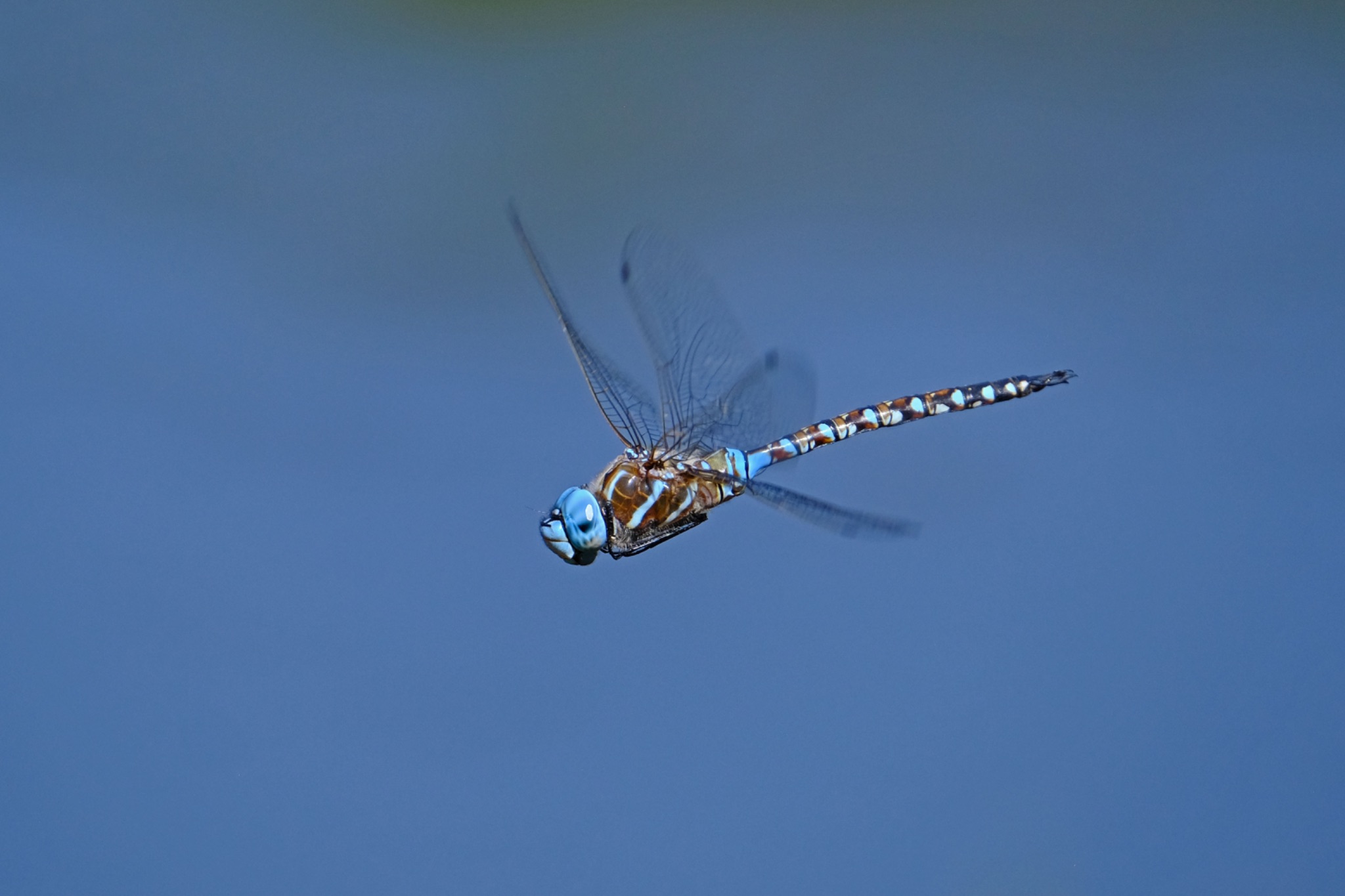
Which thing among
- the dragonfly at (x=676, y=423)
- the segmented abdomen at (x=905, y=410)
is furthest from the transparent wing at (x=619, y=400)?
the segmented abdomen at (x=905, y=410)

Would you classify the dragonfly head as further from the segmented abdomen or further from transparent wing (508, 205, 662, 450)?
the segmented abdomen

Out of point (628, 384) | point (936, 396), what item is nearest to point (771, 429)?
point (628, 384)

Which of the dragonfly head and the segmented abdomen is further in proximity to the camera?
the segmented abdomen

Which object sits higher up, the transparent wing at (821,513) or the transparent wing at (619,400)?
the transparent wing at (619,400)

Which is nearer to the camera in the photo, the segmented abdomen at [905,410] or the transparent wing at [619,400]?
the transparent wing at [619,400]

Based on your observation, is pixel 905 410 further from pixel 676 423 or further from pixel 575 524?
pixel 575 524

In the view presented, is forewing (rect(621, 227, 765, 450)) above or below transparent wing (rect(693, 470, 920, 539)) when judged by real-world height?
above

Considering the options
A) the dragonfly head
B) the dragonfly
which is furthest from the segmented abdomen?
the dragonfly head

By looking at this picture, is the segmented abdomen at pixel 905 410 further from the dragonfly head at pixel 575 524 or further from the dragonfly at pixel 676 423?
the dragonfly head at pixel 575 524
